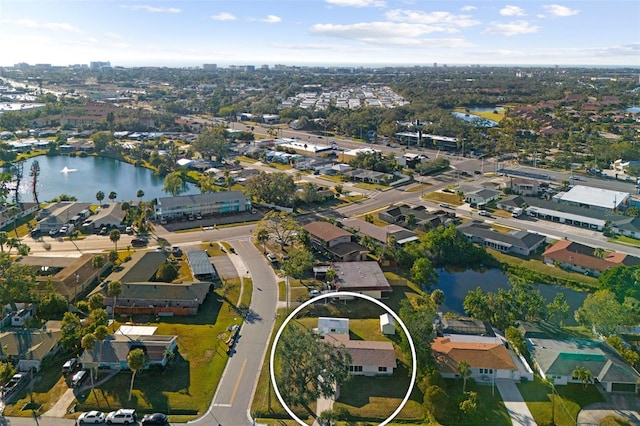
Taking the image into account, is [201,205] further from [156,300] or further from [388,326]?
[388,326]

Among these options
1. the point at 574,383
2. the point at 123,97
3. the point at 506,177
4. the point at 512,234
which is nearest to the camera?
the point at 574,383

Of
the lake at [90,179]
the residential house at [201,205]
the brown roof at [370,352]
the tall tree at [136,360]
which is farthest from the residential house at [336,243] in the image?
the lake at [90,179]

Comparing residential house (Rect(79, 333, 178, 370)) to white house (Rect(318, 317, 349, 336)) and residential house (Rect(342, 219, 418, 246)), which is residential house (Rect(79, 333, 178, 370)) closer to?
white house (Rect(318, 317, 349, 336))

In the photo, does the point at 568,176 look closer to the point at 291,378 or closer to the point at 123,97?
the point at 291,378

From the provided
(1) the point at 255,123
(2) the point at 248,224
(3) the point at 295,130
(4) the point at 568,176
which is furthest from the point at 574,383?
(1) the point at 255,123

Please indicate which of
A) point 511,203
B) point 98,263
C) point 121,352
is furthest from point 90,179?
point 511,203

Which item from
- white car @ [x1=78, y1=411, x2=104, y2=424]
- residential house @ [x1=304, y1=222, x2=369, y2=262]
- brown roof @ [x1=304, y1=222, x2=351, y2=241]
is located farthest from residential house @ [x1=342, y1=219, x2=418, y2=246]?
white car @ [x1=78, y1=411, x2=104, y2=424]
